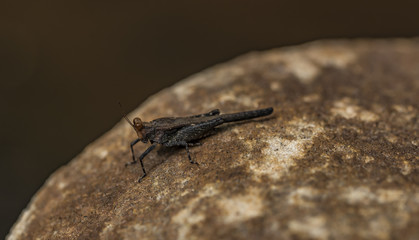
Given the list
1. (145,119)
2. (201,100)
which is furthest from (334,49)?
(145,119)

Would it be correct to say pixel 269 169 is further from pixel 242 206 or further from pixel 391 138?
pixel 391 138

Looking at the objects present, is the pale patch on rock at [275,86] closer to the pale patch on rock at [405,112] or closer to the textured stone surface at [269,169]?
the textured stone surface at [269,169]

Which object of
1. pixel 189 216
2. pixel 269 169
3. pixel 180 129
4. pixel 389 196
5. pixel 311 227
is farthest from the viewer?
pixel 180 129

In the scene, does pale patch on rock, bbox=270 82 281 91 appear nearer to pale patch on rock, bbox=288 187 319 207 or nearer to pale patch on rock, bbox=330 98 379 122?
pale patch on rock, bbox=330 98 379 122

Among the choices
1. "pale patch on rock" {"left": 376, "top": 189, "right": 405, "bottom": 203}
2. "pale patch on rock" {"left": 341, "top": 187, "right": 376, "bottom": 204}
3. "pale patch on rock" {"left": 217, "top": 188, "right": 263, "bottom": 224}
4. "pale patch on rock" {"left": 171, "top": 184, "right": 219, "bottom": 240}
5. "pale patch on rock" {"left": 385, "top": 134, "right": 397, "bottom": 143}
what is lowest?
"pale patch on rock" {"left": 385, "top": 134, "right": 397, "bottom": 143}

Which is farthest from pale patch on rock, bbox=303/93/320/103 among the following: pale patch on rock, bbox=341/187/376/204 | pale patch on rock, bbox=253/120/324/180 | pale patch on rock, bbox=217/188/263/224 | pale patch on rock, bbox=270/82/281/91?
pale patch on rock, bbox=217/188/263/224

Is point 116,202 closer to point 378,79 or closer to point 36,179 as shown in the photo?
point 378,79

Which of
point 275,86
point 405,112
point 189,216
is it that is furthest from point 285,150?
point 405,112
